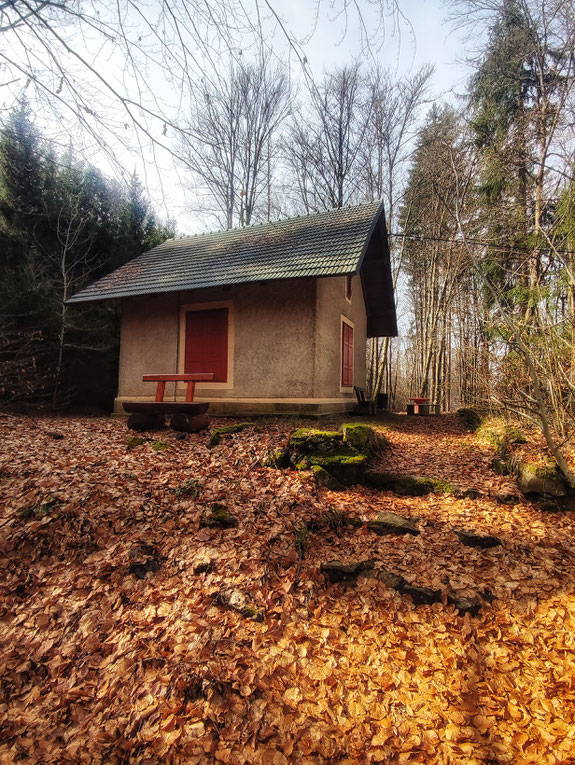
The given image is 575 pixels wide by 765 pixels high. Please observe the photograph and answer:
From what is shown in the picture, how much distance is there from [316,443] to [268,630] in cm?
279

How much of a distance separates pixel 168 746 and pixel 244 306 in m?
8.08

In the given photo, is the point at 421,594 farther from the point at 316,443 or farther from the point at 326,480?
the point at 316,443

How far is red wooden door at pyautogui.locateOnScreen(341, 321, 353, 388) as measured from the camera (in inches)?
407

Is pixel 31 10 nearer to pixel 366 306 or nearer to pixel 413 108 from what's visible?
pixel 366 306

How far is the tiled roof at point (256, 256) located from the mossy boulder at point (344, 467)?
408 centimetres

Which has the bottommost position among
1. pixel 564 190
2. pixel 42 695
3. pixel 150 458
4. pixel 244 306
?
pixel 42 695

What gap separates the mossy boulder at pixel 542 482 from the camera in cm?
419

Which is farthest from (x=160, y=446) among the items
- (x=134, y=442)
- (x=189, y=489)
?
(x=189, y=489)

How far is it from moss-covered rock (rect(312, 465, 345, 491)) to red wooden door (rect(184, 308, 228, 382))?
4955 mm

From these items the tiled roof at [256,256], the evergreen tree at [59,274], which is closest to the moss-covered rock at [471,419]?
the tiled roof at [256,256]

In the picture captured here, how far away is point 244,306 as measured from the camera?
9.08m

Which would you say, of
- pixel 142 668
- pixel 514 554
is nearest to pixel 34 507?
pixel 142 668

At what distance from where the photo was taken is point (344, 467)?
4910 mm

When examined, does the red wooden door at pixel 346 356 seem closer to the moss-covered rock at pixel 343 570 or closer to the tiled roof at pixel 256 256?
the tiled roof at pixel 256 256
